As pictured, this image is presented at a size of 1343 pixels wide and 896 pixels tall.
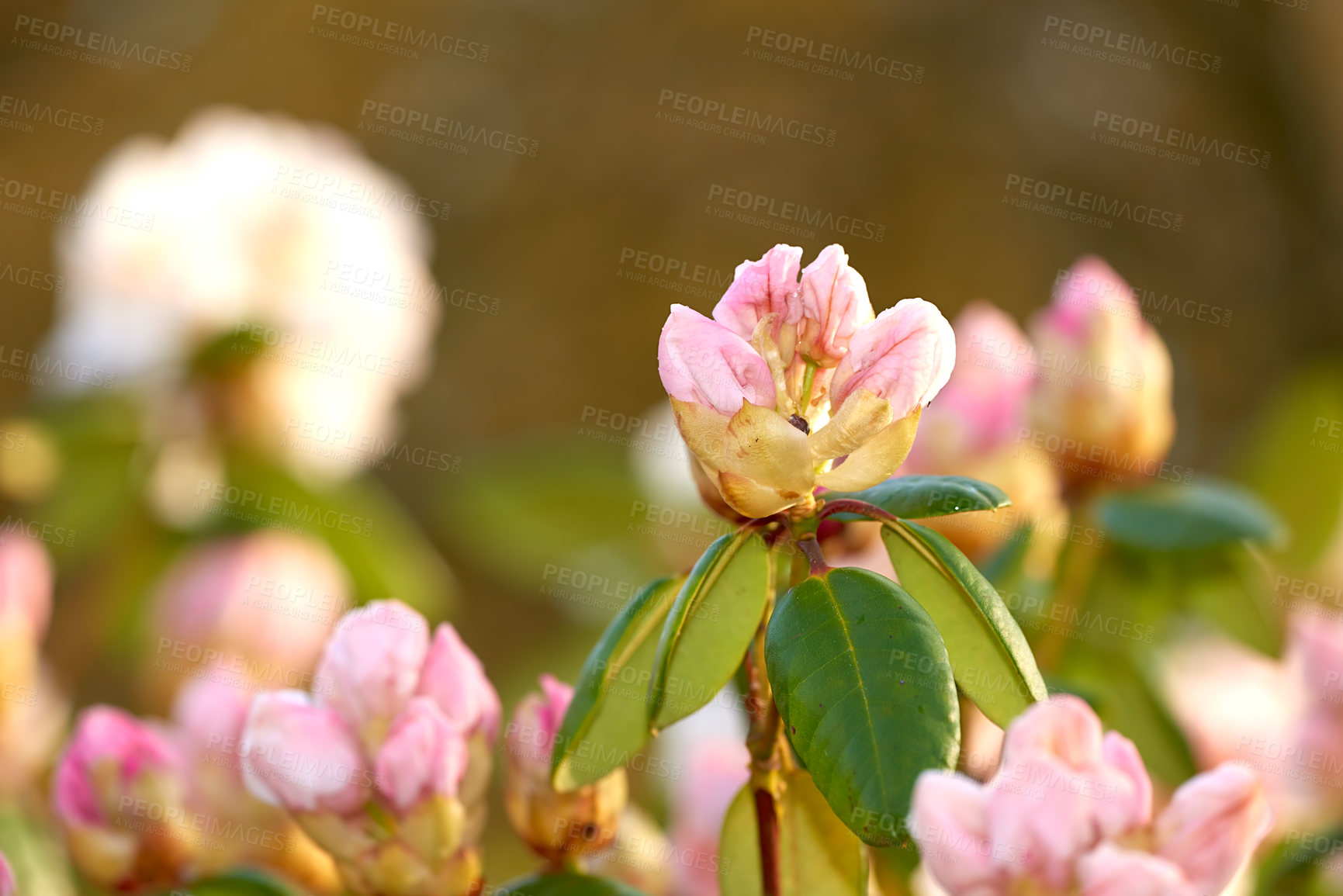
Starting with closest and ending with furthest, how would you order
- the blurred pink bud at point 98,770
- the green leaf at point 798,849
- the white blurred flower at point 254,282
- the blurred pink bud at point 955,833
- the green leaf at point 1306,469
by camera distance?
the blurred pink bud at point 955,833 → the green leaf at point 798,849 → the blurred pink bud at point 98,770 → the green leaf at point 1306,469 → the white blurred flower at point 254,282

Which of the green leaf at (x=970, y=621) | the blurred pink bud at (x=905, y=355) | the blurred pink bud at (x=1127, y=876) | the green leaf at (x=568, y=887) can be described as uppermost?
the blurred pink bud at (x=905, y=355)

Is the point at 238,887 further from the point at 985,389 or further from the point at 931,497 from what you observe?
the point at 985,389

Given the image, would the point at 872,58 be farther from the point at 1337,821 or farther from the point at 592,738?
the point at 592,738

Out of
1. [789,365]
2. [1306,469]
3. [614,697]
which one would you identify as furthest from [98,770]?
[1306,469]

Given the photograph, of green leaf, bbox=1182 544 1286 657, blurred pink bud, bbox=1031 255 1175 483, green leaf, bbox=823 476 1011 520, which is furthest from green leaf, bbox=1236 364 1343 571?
green leaf, bbox=823 476 1011 520

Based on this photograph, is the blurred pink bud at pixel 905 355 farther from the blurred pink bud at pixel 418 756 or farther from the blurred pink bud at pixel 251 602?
the blurred pink bud at pixel 251 602

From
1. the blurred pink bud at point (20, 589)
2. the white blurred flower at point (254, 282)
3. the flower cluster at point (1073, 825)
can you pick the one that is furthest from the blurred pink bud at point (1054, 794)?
the white blurred flower at point (254, 282)
